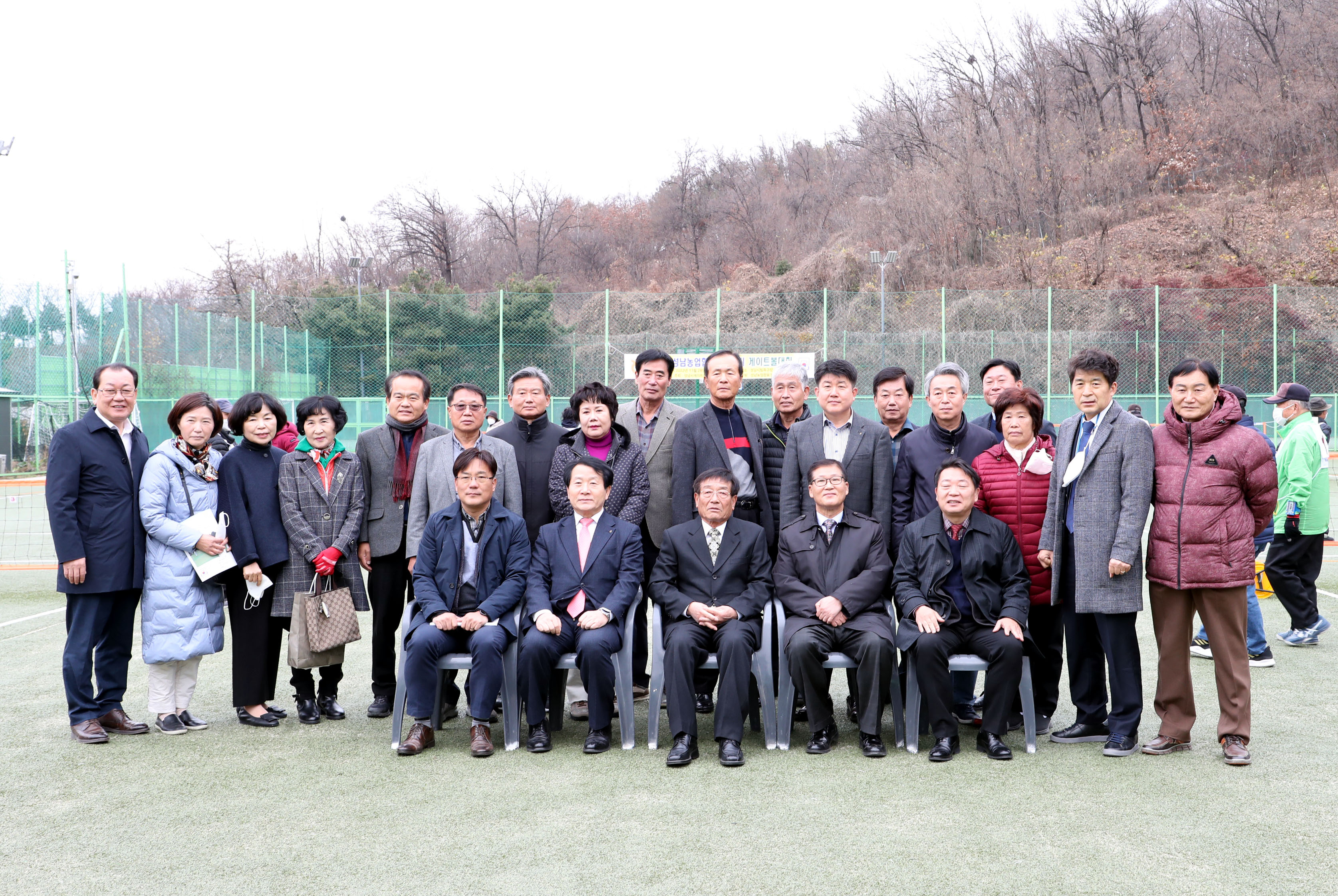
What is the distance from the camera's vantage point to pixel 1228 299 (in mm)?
20422

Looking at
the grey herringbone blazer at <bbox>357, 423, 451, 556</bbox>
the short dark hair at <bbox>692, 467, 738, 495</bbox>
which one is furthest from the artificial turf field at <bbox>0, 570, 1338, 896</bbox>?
the short dark hair at <bbox>692, 467, 738, 495</bbox>

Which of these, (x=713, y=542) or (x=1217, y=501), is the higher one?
(x=1217, y=501)

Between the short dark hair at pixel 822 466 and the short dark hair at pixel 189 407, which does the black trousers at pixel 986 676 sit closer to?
the short dark hair at pixel 822 466

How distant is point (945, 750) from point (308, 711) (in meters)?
2.92

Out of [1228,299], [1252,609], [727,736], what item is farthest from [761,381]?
[727,736]

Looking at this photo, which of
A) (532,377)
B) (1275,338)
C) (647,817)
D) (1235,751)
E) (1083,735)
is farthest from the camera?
(1275,338)

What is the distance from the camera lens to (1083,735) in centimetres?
424

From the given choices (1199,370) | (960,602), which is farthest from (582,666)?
(1199,370)

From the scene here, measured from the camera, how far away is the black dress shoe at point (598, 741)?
13.6 feet

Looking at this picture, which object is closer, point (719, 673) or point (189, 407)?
point (719, 673)

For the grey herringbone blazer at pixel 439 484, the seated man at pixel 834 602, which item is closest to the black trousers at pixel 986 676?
the seated man at pixel 834 602

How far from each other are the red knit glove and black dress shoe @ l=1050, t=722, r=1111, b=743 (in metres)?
3.36

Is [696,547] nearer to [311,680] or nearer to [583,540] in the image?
[583,540]

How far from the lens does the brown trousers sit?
13.0 feet
